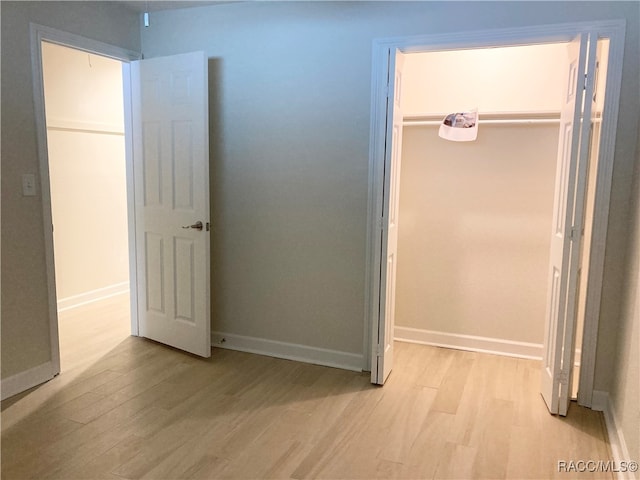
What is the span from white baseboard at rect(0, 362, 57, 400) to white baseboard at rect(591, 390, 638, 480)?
305 centimetres

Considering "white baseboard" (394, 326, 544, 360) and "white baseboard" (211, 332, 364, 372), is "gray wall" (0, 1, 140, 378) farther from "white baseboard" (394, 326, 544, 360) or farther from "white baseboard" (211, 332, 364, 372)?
"white baseboard" (394, 326, 544, 360)

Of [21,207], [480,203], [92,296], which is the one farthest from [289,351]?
[92,296]

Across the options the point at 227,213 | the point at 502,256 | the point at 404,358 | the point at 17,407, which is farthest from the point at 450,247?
the point at 17,407

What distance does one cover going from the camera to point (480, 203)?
3.58 meters

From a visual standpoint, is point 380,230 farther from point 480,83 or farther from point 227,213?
point 480,83

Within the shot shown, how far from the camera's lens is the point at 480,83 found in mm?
3492

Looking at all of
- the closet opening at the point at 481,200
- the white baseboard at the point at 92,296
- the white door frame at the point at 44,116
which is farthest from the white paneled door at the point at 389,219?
the white baseboard at the point at 92,296

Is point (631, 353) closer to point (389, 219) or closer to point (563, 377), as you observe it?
point (563, 377)

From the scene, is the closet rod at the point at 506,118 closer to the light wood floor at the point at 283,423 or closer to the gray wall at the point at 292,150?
the gray wall at the point at 292,150

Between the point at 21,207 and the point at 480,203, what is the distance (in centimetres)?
290

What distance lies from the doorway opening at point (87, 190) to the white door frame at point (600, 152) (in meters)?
2.08

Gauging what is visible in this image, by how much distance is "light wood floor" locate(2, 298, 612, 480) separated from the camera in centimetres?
224

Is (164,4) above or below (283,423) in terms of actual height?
above

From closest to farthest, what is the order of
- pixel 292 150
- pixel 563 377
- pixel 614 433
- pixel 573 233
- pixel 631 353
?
pixel 631 353 < pixel 614 433 < pixel 573 233 < pixel 563 377 < pixel 292 150
